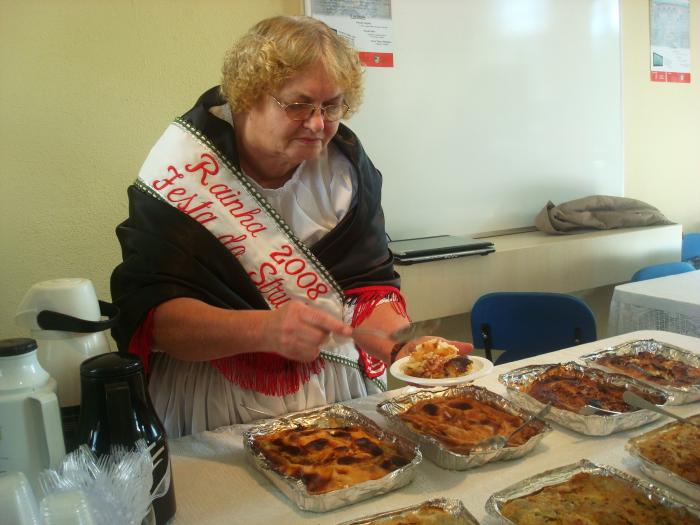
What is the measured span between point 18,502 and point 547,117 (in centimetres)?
307

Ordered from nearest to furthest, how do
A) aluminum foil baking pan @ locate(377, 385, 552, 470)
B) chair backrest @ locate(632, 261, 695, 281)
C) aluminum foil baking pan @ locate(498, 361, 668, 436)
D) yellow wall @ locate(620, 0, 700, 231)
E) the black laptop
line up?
aluminum foil baking pan @ locate(377, 385, 552, 470) < aluminum foil baking pan @ locate(498, 361, 668, 436) < the black laptop < chair backrest @ locate(632, 261, 695, 281) < yellow wall @ locate(620, 0, 700, 231)

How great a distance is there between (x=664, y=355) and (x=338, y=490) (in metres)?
1.07

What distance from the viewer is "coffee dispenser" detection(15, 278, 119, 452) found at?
937 millimetres

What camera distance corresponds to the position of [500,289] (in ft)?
8.90

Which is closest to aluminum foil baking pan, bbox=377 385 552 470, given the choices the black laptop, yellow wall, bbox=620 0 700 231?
the black laptop

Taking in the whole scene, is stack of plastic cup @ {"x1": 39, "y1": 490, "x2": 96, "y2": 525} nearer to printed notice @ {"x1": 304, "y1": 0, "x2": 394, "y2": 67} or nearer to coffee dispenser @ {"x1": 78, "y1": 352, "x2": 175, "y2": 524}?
coffee dispenser @ {"x1": 78, "y1": 352, "x2": 175, "y2": 524}

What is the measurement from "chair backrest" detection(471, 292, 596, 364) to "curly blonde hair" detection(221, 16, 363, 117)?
1168mm

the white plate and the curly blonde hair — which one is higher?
the curly blonde hair

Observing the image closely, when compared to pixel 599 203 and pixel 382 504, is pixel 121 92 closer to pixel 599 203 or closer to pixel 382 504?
pixel 382 504

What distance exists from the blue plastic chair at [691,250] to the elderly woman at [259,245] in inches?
108

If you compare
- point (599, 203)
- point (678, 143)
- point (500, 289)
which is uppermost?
point (678, 143)

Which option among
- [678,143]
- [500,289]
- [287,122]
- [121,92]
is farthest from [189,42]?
[678,143]

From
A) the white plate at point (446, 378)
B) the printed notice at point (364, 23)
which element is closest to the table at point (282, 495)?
the white plate at point (446, 378)

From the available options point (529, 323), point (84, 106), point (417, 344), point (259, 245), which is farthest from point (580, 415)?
point (84, 106)
